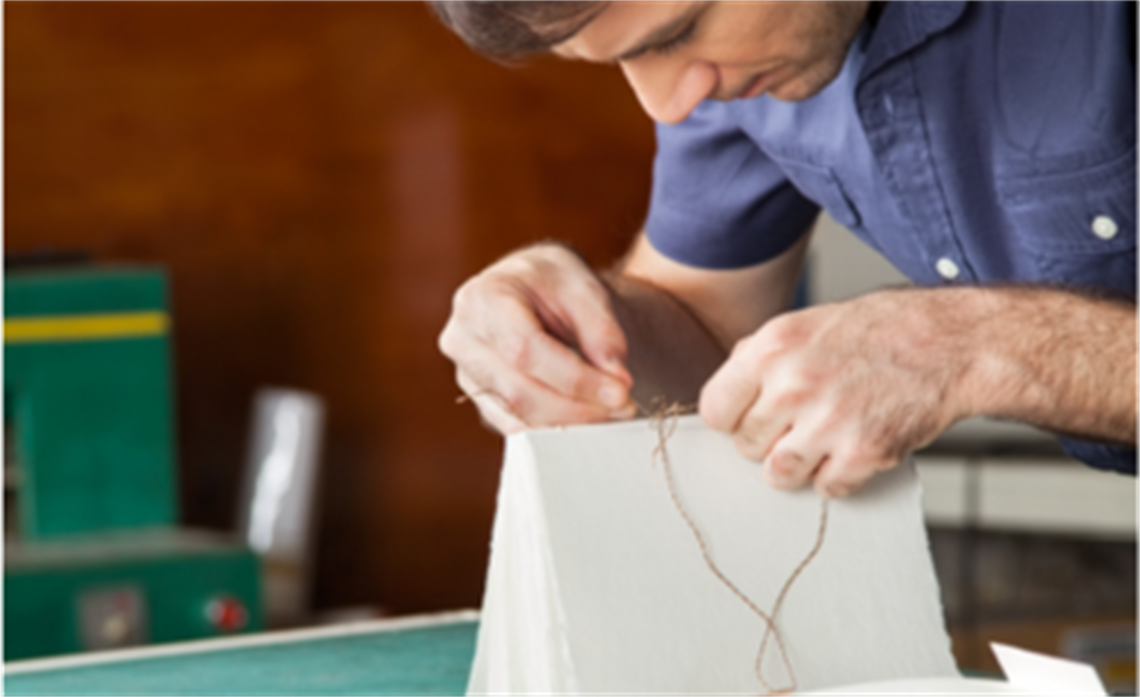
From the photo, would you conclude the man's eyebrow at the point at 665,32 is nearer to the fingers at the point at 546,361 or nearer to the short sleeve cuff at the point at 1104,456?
the fingers at the point at 546,361

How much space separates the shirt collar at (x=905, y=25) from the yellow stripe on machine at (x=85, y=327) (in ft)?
5.50

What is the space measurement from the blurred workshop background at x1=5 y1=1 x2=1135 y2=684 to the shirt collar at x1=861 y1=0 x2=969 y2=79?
73.1 inches

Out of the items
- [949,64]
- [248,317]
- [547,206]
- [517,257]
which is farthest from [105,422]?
[949,64]

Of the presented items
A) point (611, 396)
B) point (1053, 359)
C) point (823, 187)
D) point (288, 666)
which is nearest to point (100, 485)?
point (288, 666)

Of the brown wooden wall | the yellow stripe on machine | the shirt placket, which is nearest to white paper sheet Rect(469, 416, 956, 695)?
the shirt placket

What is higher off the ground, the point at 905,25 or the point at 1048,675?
the point at 905,25

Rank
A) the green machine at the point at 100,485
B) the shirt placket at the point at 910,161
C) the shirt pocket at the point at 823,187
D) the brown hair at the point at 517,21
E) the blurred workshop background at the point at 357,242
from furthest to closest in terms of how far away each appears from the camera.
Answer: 1. the blurred workshop background at the point at 357,242
2. the green machine at the point at 100,485
3. the shirt pocket at the point at 823,187
4. the shirt placket at the point at 910,161
5. the brown hair at the point at 517,21

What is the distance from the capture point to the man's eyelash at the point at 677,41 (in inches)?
43.3

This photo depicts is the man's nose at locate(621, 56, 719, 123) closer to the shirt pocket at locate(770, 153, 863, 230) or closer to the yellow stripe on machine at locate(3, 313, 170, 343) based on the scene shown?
the shirt pocket at locate(770, 153, 863, 230)

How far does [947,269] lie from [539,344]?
47 centimetres

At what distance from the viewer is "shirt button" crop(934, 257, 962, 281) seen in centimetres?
137

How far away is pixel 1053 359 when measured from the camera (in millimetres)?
1013

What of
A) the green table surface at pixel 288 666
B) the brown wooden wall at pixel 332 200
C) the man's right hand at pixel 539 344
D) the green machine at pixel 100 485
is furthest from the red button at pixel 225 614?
the man's right hand at pixel 539 344

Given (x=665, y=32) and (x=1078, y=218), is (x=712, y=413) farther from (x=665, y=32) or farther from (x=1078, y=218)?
(x=1078, y=218)
